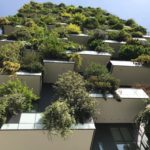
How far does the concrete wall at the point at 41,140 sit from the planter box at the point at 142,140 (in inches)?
81.3

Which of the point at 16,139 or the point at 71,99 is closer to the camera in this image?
the point at 16,139

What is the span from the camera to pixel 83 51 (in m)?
15.6

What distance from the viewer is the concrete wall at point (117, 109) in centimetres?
1096

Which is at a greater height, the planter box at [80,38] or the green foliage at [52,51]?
the green foliage at [52,51]

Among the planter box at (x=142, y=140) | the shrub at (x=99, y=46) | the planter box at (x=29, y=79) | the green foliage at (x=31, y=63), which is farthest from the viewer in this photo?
the shrub at (x=99, y=46)

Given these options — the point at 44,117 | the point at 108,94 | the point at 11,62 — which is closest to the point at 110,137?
the point at 108,94

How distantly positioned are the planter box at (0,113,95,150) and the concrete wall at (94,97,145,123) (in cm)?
186

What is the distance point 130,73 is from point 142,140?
14.9 feet

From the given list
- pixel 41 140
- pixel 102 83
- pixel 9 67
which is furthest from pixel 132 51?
pixel 41 140

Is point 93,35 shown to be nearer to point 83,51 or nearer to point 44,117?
point 83,51

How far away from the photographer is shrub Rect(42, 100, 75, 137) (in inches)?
340

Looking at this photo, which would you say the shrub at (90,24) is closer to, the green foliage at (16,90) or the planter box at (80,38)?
the planter box at (80,38)

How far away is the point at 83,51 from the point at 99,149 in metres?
6.84

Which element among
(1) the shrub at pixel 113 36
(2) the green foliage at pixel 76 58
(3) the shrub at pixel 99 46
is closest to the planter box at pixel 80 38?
(1) the shrub at pixel 113 36
